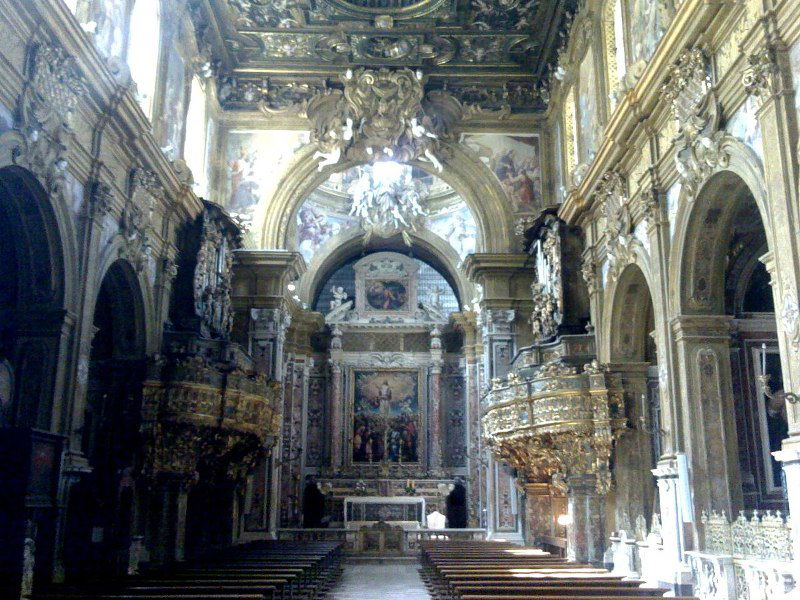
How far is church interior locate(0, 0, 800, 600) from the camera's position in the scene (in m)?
8.91

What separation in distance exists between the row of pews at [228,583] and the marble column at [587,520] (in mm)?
4048

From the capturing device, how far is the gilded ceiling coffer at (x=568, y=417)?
1284cm

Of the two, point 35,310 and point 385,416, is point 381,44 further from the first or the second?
point 385,416

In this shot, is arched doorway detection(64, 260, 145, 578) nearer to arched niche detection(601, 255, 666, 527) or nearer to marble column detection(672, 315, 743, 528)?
arched niche detection(601, 255, 666, 527)

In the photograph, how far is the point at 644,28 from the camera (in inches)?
474

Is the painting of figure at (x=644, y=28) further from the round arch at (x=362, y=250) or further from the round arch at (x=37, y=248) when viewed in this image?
the round arch at (x=362, y=250)

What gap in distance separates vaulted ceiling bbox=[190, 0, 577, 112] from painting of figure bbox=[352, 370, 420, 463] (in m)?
10.1

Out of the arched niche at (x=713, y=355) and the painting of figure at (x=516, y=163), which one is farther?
the painting of figure at (x=516, y=163)

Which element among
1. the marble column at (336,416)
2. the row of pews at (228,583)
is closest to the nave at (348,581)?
the row of pews at (228,583)

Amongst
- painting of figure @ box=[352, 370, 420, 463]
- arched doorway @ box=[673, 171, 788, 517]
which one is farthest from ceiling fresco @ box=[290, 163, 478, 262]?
arched doorway @ box=[673, 171, 788, 517]

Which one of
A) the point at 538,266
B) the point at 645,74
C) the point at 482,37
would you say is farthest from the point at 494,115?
→ the point at 645,74

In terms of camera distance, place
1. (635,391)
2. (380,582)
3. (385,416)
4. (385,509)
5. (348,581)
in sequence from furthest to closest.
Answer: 1. (385,416)
2. (385,509)
3. (348,581)
4. (380,582)
5. (635,391)

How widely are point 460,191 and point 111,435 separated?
9415 millimetres

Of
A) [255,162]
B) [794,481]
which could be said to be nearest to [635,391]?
[794,481]
